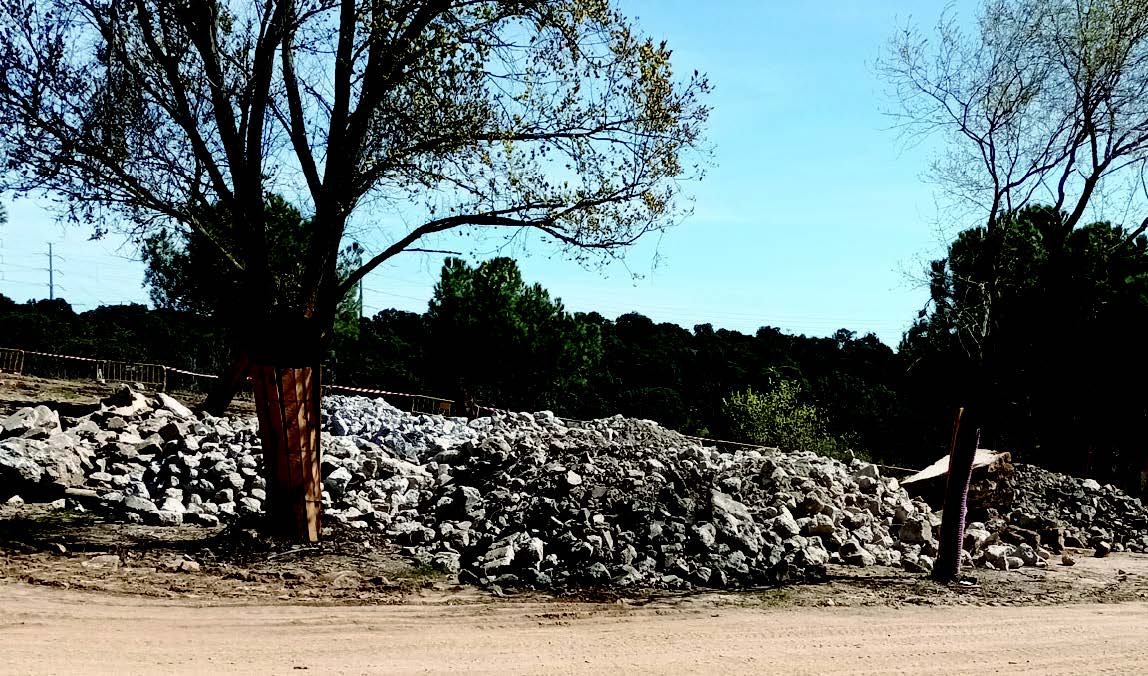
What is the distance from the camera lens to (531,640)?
718 centimetres

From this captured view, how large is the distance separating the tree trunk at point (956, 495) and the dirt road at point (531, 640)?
4.57 ft

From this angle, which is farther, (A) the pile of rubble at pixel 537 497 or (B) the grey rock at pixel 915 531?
(B) the grey rock at pixel 915 531

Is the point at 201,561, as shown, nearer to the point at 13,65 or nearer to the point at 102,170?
the point at 102,170

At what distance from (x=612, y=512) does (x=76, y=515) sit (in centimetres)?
592

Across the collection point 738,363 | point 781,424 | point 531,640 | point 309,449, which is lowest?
point 531,640

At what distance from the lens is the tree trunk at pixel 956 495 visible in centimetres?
982

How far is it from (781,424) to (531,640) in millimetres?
25981

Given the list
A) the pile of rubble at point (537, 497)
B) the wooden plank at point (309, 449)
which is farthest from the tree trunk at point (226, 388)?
the wooden plank at point (309, 449)

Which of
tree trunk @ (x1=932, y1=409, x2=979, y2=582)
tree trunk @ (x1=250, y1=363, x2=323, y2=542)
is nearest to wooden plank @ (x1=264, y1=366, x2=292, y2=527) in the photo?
tree trunk @ (x1=250, y1=363, x2=323, y2=542)

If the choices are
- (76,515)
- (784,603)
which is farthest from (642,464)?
(76,515)

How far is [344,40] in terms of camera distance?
9.68m

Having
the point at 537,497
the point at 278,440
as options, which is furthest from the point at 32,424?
the point at 537,497

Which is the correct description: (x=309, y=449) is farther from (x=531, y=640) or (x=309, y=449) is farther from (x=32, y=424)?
(x=32, y=424)

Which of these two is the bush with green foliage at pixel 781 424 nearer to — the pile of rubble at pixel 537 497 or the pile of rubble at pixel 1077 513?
the pile of rubble at pixel 1077 513
